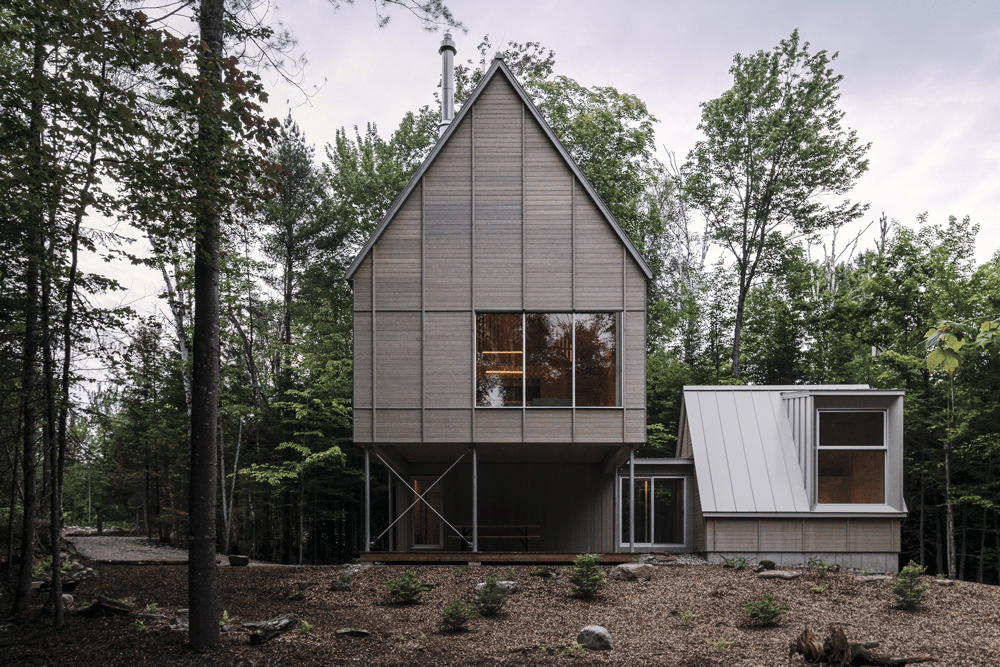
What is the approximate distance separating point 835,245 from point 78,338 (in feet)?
99.2

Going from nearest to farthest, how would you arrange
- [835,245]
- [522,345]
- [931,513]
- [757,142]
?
[522,345] → [931,513] → [757,142] → [835,245]

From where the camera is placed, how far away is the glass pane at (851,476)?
45.5 feet

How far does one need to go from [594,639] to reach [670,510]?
1054 cm

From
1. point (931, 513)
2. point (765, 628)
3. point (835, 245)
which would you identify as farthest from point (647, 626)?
point (835, 245)

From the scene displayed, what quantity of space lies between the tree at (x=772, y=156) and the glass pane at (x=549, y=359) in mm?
11334

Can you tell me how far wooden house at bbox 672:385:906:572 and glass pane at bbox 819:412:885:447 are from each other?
0.7 inches

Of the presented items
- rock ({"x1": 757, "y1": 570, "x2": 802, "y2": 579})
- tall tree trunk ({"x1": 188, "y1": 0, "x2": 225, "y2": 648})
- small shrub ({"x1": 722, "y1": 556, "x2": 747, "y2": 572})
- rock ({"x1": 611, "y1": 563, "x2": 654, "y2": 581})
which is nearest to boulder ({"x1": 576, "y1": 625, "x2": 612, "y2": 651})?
rock ({"x1": 611, "y1": 563, "x2": 654, "y2": 581})

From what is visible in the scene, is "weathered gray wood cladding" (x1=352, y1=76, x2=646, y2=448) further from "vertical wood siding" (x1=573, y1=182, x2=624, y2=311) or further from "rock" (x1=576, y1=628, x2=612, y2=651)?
"rock" (x1=576, y1=628, x2=612, y2=651)

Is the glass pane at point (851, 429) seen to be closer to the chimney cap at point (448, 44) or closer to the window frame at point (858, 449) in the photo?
the window frame at point (858, 449)

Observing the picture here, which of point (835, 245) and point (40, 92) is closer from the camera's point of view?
point (40, 92)

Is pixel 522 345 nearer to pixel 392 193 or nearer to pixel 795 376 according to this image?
pixel 392 193

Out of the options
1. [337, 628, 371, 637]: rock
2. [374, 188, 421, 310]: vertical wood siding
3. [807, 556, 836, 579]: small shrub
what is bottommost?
[807, 556, 836, 579]: small shrub

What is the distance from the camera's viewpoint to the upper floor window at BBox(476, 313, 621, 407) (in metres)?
13.1

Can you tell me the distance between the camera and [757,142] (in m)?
22.5
